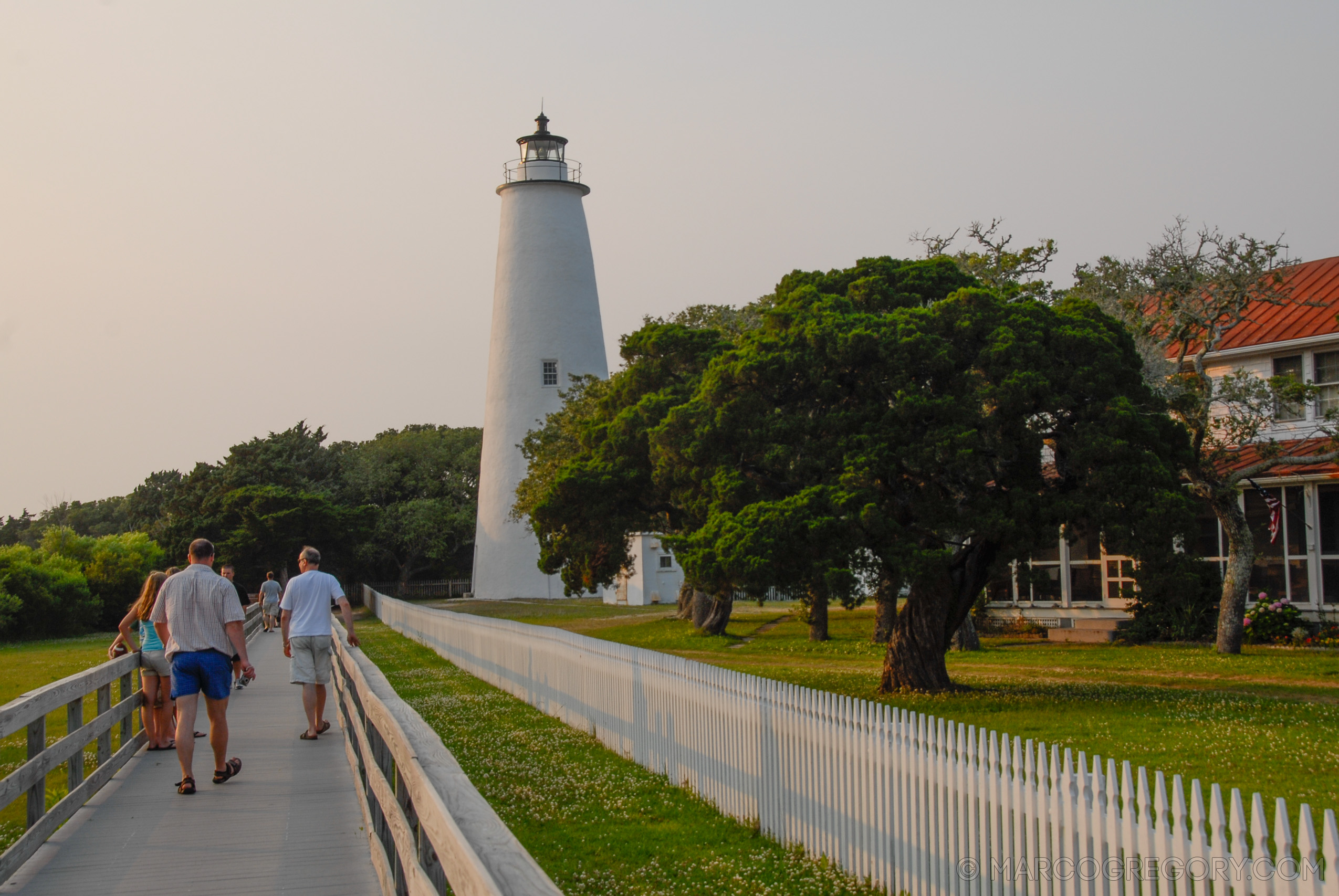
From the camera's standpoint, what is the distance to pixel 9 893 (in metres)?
5.64

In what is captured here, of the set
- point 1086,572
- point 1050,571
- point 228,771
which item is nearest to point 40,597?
point 228,771

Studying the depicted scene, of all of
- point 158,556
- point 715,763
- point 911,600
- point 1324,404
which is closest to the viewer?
point 715,763

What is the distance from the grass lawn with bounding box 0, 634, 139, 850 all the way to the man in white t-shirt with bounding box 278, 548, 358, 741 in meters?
1.60

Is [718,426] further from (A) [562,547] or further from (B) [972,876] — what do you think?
(B) [972,876]

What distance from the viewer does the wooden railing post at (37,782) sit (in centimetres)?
643

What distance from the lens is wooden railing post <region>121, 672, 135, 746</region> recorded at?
31.8 ft

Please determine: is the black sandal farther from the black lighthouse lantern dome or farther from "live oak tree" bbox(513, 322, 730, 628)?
the black lighthouse lantern dome

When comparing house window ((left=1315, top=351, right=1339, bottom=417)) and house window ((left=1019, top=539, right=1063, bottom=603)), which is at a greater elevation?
house window ((left=1315, top=351, right=1339, bottom=417))

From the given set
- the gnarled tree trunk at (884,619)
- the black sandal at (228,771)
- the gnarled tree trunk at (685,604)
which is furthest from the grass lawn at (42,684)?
the gnarled tree trunk at (884,619)

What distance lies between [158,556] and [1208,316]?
34.3 m

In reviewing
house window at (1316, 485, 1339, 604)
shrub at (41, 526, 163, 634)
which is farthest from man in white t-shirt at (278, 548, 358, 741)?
shrub at (41, 526, 163, 634)

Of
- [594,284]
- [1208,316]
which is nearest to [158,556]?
[594,284]

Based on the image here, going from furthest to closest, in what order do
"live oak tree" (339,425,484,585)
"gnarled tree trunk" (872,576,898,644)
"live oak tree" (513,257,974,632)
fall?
1. "live oak tree" (339,425,484,585)
2. "gnarled tree trunk" (872,576,898,644)
3. "live oak tree" (513,257,974,632)

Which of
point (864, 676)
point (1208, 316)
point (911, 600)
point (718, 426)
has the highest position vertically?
point (1208, 316)
